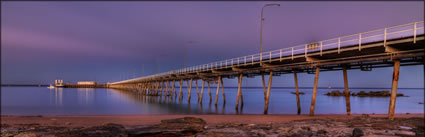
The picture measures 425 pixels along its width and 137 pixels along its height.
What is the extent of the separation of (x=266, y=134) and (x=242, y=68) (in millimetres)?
20480

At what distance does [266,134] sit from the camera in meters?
10.2

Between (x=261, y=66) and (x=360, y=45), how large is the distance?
35.4 ft

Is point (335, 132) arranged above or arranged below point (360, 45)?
below

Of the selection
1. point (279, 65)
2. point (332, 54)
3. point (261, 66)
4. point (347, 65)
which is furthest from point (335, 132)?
point (261, 66)

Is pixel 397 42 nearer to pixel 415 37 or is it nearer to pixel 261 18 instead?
pixel 415 37

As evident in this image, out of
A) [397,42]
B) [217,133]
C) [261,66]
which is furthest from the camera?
[261,66]

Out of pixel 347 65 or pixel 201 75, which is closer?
pixel 347 65

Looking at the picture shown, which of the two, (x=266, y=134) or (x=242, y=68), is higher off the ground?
(x=242, y=68)

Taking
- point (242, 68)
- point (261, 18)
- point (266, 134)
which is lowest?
point (266, 134)

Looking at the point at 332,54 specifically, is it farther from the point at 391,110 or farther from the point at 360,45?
the point at 391,110

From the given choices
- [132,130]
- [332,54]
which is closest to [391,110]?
[332,54]

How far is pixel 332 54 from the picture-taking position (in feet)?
59.5

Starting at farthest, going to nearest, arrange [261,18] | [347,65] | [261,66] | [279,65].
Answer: [261,18]
[261,66]
[279,65]
[347,65]

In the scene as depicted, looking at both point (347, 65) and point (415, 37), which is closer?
point (415, 37)
